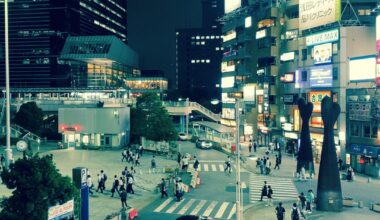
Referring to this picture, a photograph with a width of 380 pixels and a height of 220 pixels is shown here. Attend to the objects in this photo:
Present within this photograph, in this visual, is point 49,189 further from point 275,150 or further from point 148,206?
point 275,150

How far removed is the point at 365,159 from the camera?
4081cm

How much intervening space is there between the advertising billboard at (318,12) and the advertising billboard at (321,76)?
482cm

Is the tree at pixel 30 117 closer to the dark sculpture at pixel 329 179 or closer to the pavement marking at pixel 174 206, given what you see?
the pavement marking at pixel 174 206

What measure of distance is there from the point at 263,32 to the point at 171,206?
48.3 metres

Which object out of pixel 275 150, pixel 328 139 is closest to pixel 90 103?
pixel 275 150

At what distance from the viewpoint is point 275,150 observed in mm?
59312

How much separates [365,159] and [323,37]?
13.8m

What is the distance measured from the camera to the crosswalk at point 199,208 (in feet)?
83.3

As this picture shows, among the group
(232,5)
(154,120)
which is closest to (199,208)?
(154,120)

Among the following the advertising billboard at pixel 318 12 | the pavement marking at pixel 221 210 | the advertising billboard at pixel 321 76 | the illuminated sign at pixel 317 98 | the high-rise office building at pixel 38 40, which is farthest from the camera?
the high-rise office building at pixel 38 40

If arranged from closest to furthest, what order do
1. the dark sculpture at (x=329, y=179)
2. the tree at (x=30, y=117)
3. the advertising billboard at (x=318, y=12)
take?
the dark sculpture at (x=329, y=179) → the advertising billboard at (x=318, y=12) → the tree at (x=30, y=117)

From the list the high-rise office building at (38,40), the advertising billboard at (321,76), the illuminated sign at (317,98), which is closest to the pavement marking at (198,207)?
the illuminated sign at (317,98)

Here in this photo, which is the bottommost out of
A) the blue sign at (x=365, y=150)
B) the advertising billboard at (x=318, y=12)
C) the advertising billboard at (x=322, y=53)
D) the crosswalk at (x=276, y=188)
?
the crosswalk at (x=276, y=188)

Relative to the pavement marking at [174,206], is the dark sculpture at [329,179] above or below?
above
